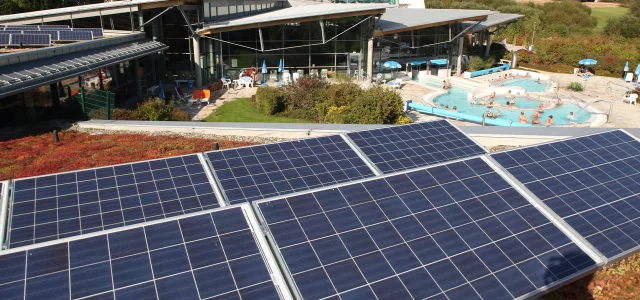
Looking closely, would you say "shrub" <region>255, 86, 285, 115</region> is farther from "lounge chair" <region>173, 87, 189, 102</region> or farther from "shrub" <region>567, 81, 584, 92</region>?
"shrub" <region>567, 81, 584, 92</region>

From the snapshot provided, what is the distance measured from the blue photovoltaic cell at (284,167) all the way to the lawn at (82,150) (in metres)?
5.97

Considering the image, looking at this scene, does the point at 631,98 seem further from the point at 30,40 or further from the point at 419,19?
the point at 30,40

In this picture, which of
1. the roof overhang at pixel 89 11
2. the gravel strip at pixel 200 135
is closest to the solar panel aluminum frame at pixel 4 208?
the gravel strip at pixel 200 135

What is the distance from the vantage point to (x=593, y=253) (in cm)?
829

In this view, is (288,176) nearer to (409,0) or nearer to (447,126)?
(447,126)

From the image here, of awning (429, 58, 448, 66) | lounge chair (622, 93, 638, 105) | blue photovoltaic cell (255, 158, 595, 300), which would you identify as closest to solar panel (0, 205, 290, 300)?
blue photovoltaic cell (255, 158, 595, 300)

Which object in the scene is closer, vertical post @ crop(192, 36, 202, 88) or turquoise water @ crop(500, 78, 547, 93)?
vertical post @ crop(192, 36, 202, 88)

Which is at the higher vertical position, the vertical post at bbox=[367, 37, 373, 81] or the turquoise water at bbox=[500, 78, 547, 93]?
the vertical post at bbox=[367, 37, 373, 81]

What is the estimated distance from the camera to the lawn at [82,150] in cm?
1577

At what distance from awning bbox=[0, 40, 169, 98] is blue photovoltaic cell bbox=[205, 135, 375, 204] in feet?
38.0

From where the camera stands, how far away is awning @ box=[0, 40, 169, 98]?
18641mm

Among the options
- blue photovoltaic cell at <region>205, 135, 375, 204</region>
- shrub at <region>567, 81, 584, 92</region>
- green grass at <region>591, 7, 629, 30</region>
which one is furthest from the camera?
green grass at <region>591, 7, 629, 30</region>

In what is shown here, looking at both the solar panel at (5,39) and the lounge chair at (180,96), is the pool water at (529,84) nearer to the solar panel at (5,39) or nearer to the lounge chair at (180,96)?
the lounge chair at (180,96)

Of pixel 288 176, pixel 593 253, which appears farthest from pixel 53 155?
pixel 593 253
